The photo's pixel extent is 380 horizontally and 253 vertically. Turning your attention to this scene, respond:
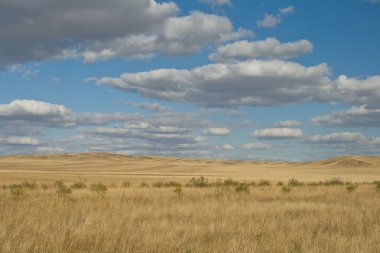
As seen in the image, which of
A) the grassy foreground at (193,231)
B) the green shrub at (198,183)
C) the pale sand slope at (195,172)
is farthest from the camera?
the pale sand slope at (195,172)

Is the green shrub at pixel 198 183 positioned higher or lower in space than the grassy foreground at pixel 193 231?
lower

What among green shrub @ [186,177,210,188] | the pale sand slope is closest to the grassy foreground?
green shrub @ [186,177,210,188]

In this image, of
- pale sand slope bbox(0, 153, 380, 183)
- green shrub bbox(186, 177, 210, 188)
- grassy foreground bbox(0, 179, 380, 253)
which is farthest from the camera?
pale sand slope bbox(0, 153, 380, 183)

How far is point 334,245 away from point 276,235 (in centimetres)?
148

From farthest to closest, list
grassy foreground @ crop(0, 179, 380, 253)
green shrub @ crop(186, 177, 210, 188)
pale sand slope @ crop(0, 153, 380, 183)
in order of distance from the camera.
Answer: pale sand slope @ crop(0, 153, 380, 183) < green shrub @ crop(186, 177, 210, 188) < grassy foreground @ crop(0, 179, 380, 253)

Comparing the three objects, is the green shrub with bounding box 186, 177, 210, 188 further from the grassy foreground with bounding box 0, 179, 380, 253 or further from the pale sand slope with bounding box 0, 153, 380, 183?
the grassy foreground with bounding box 0, 179, 380, 253

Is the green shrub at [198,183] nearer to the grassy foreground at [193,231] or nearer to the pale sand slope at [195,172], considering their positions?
the pale sand slope at [195,172]

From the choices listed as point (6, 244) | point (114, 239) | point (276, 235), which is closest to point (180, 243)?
point (114, 239)

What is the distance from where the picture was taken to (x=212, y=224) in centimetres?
1156

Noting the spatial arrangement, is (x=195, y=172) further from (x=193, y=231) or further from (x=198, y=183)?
(x=193, y=231)

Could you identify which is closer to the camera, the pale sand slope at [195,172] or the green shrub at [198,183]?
the green shrub at [198,183]

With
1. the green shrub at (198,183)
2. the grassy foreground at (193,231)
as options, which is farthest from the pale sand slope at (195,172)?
the grassy foreground at (193,231)

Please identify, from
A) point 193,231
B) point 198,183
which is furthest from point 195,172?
point 193,231

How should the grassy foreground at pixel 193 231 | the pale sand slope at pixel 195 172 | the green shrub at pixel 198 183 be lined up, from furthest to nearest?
the pale sand slope at pixel 195 172
the green shrub at pixel 198 183
the grassy foreground at pixel 193 231
